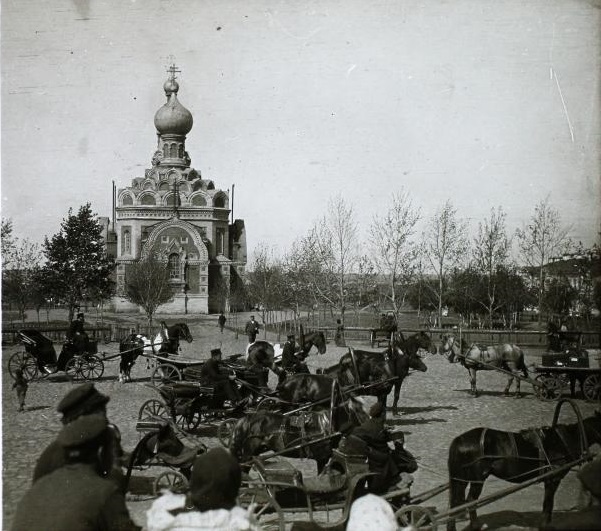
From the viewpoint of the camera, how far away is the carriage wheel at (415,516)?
5.84 metres

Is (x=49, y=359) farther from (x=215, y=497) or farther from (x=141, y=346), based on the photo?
(x=215, y=497)

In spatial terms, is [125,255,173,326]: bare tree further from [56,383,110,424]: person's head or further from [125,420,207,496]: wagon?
[56,383,110,424]: person's head

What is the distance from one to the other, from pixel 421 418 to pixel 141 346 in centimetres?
750

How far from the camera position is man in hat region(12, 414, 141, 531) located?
3.43 m

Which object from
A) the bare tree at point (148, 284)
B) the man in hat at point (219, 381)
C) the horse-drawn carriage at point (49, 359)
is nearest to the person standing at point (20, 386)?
the horse-drawn carriage at point (49, 359)

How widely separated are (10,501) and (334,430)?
12.8 feet

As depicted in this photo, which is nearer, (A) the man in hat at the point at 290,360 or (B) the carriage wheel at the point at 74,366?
(A) the man in hat at the point at 290,360

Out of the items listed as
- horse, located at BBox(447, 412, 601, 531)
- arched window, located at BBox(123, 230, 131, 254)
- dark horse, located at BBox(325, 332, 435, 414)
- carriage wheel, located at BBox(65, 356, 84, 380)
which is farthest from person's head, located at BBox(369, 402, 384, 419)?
arched window, located at BBox(123, 230, 131, 254)

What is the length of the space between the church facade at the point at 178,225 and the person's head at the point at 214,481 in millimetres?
47737

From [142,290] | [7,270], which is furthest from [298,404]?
[142,290]

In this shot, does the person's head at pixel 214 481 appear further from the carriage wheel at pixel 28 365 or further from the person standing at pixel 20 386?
the carriage wheel at pixel 28 365

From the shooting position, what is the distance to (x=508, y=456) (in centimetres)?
713

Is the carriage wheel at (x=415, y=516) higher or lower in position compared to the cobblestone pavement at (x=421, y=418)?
higher

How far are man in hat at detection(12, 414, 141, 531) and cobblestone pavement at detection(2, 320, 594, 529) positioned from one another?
4264 mm
